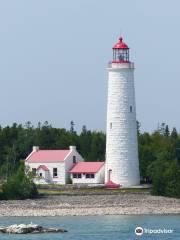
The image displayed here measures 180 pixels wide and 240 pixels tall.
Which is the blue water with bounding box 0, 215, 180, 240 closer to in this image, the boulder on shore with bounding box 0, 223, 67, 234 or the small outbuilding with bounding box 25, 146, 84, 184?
the boulder on shore with bounding box 0, 223, 67, 234

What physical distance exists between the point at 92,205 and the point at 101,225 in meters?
8.48

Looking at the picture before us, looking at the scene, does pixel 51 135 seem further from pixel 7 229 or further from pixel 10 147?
pixel 7 229

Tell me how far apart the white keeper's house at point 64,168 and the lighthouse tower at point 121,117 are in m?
3.29

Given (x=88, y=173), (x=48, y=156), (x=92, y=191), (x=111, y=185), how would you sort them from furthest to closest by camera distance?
(x=48, y=156)
(x=88, y=173)
(x=111, y=185)
(x=92, y=191)

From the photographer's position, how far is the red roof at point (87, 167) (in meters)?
75.1

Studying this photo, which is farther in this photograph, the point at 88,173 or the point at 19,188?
the point at 88,173

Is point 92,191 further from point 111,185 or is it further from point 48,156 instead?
point 48,156

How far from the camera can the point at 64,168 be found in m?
76.3

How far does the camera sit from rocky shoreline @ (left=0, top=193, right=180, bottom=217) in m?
63.5

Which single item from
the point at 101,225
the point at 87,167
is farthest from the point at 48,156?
the point at 101,225

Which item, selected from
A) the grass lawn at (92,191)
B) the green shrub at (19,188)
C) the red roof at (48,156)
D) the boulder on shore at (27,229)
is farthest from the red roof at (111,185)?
the boulder on shore at (27,229)

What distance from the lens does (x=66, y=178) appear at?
7638cm

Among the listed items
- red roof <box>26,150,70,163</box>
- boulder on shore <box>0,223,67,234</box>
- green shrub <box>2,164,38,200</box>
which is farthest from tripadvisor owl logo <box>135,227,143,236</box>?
red roof <box>26,150,70,163</box>

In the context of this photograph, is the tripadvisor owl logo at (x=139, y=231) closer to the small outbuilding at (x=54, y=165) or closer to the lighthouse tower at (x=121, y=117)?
the lighthouse tower at (x=121, y=117)
